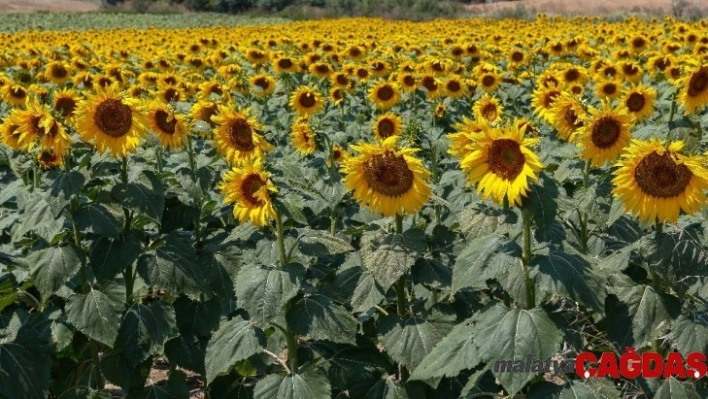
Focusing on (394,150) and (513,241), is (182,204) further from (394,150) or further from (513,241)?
(513,241)

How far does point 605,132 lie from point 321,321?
5.22 ft

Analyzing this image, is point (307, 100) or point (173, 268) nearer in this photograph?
point (173, 268)

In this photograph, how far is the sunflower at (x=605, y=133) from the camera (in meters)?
3.51

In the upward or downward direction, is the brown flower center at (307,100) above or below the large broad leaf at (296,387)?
above

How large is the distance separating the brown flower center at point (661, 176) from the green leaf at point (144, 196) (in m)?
1.98

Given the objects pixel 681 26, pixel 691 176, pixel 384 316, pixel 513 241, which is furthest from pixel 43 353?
pixel 681 26

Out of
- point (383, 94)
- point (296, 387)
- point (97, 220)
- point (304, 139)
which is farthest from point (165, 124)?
point (383, 94)

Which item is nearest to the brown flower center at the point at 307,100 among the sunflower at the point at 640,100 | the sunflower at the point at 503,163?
the sunflower at the point at 640,100

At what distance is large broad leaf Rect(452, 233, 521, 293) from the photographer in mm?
2600

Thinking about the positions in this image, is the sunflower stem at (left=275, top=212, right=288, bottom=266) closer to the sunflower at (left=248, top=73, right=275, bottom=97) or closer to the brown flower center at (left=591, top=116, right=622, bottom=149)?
the brown flower center at (left=591, top=116, right=622, bottom=149)

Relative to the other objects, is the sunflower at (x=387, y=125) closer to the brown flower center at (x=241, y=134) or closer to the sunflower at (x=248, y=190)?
the brown flower center at (x=241, y=134)

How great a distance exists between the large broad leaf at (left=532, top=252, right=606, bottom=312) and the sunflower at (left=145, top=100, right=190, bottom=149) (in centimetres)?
216

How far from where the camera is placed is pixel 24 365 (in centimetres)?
326

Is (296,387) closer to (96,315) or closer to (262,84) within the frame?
(96,315)
